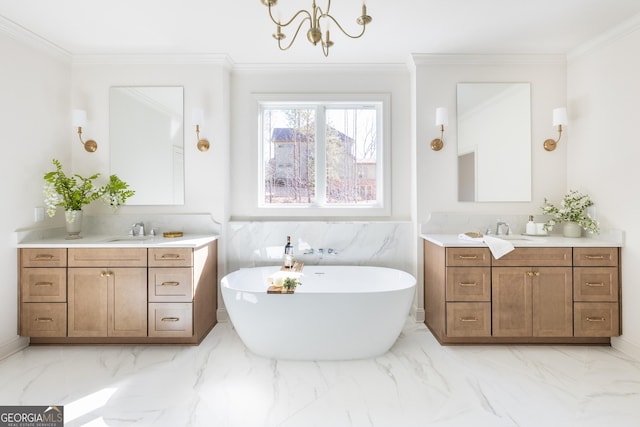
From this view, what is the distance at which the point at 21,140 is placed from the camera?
2742mm

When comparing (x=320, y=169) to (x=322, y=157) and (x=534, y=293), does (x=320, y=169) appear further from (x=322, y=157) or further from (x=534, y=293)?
(x=534, y=293)

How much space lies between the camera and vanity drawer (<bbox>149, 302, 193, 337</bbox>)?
2732 mm

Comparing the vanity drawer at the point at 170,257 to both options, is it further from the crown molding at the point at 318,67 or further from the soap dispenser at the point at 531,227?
the soap dispenser at the point at 531,227

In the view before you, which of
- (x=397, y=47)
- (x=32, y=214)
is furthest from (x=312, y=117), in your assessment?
(x=32, y=214)

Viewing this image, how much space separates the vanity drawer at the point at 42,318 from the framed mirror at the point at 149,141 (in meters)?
1.08

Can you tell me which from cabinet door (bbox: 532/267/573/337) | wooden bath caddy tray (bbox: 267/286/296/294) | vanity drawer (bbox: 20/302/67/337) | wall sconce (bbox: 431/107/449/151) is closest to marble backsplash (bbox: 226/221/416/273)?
wall sconce (bbox: 431/107/449/151)

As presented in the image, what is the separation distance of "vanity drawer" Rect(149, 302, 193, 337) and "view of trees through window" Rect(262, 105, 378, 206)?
1347 millimetres

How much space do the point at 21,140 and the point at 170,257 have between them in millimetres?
1477

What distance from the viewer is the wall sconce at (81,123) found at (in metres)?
3.14

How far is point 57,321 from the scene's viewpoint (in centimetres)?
272

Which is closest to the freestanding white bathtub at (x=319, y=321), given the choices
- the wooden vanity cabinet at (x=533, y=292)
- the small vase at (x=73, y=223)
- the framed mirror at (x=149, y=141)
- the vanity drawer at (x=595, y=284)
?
the wooden vanity cabinet at (x=533, y=292)

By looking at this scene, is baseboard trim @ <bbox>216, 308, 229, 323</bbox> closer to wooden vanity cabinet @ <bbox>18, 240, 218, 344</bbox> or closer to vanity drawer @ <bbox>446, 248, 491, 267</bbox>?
wooden vanity cabinet @ <bbox>18, 240, 218, 344</bbox>

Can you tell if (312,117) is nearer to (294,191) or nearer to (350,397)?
(294,191)

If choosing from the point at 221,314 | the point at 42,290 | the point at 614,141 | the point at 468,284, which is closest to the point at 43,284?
the point at 42,290
